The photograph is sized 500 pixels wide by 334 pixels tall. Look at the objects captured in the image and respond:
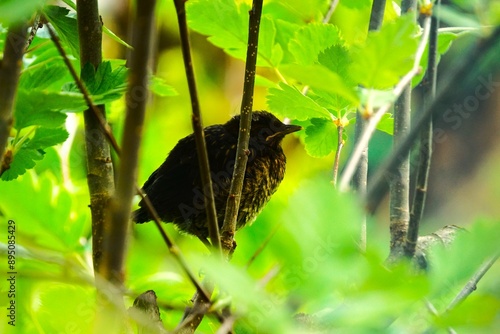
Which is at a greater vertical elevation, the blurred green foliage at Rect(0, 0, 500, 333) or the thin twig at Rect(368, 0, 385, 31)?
the thin twig at Rect(368, 0, 385, 31)

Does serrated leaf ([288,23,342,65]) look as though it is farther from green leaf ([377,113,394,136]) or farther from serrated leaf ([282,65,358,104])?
serrated leaf ([282,65,358,104])

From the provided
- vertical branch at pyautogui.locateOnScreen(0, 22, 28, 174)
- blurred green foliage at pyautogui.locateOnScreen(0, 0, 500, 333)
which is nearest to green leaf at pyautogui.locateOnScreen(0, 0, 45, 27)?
blurred green foliage at pyautogui.locateOnScreen(0, 0, 500, 333)

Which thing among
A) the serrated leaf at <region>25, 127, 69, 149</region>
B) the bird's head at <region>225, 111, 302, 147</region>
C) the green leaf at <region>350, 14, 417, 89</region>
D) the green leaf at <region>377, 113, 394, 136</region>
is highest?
the green leaf at <region>350, 14, 417, 89</region>

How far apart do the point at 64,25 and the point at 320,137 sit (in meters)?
0.32

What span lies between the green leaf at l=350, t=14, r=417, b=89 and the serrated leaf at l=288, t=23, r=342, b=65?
0.27 metres

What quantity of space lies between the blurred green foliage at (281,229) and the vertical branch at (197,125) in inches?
2.2

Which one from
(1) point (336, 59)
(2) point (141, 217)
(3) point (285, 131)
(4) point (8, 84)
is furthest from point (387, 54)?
(3) point (285, 131)

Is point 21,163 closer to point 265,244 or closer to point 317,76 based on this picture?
point 265,244

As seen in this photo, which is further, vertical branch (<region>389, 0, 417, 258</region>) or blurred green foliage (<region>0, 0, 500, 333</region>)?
vertical branch (<region>389, 0, 417, 258</region>)

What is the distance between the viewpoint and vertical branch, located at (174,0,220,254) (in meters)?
0.50

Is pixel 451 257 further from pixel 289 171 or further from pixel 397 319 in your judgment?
pixel 289 171

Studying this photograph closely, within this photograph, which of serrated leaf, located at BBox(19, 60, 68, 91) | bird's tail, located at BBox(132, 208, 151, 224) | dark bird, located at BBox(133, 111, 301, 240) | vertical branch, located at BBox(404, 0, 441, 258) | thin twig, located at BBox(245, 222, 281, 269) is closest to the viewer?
thin twig, located at BBox(245, 222, 281, 269)

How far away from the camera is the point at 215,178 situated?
5.14 ft

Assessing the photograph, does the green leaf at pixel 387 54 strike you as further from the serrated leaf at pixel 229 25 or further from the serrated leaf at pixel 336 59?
the serrated leaf at pixel 229 25
